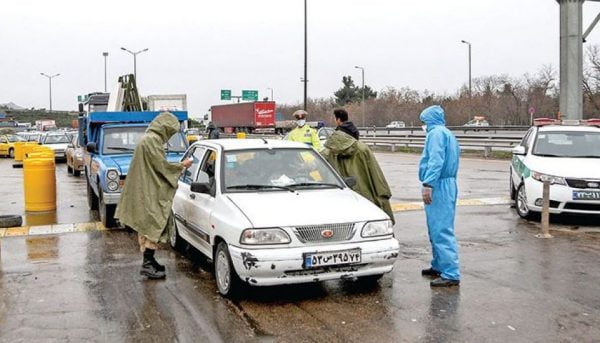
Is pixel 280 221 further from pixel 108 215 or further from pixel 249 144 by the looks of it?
pixel 108 215

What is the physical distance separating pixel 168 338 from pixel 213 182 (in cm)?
214

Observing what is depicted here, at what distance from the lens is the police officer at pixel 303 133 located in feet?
33.4

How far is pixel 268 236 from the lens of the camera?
576 centimetres

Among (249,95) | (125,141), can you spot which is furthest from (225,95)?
(125,141)

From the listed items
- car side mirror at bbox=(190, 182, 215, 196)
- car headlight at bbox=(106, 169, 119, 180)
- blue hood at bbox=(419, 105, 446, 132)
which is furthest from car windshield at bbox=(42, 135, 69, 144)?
blue hood at bbox=(419, 105, 446, 132)

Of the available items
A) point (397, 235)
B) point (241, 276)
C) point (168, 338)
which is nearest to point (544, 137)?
point (397, 235)

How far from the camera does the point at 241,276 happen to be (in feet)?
19.0

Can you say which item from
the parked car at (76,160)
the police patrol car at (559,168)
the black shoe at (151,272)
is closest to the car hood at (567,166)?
the police patrol car at (559,168)

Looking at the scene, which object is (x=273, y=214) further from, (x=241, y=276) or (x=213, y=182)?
(x=213, y=182)

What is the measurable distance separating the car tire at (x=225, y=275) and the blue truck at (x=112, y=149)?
4396mm

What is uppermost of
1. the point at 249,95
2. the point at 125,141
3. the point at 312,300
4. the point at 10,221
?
the point at 249,95

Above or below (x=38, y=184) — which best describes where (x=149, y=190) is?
above

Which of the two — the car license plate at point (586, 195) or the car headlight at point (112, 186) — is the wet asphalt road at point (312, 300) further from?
the car headlight at point (112, 186)

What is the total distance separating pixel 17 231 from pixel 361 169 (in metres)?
5.92
